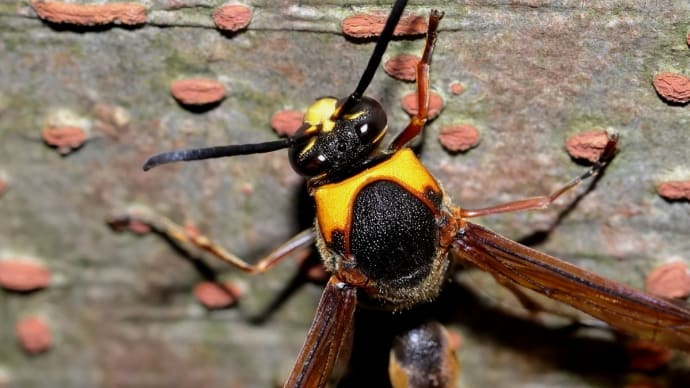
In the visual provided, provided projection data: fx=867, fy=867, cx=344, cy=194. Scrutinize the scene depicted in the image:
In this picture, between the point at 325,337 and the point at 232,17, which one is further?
the point at 325,337

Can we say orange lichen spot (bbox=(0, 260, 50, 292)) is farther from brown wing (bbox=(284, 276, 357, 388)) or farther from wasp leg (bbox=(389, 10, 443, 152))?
wasp leg (bbox=(389, 10, 443, 152))

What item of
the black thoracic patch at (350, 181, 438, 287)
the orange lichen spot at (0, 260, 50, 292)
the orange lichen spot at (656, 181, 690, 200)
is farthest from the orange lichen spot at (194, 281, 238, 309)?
the orange lichen spot at (656, 181, 690, 200)

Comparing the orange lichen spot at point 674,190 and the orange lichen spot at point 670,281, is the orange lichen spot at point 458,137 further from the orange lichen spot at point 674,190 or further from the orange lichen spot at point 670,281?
the orange lichen spot at point 670,281

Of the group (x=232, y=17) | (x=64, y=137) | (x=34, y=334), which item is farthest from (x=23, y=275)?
(x=232, y=17)

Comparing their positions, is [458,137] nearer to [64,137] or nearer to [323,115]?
[323,115]

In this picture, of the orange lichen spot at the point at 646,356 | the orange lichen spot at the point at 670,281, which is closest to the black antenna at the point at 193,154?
the orange lichen spot at the point at 670,281
